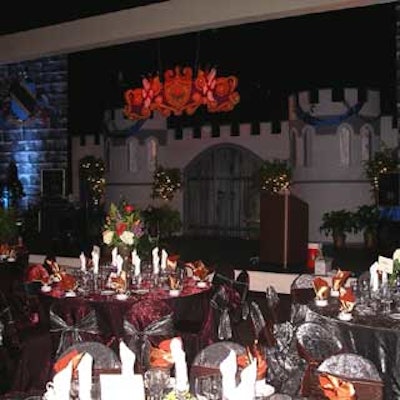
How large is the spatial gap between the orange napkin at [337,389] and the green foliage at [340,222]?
38.4 ft

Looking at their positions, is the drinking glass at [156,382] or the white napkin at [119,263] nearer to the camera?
the drinking glass at [156,382]

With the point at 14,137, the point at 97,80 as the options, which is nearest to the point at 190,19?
the point at 97,80

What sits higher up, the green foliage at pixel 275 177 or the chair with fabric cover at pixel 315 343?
the green foliage at pixel 275 177

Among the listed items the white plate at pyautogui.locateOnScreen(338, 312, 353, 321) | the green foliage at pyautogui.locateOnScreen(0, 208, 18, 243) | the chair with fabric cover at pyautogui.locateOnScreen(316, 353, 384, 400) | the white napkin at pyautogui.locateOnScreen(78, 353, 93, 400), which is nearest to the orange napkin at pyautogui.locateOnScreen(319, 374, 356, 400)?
the chair with fabric cover at pyautogui.locateOnScreen(316, 353, 384, 400)

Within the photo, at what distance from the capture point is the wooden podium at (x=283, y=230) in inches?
425

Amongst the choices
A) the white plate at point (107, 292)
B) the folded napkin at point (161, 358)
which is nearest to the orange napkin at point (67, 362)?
the folded napkin at point (161, 358)

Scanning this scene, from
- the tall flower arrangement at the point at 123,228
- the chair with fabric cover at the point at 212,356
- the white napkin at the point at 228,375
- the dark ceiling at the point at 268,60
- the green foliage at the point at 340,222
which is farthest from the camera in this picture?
the dark ceiling at the point at 268,60

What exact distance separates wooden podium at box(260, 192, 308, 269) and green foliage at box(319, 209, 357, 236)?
10.8 feet

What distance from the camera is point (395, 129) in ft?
49.0

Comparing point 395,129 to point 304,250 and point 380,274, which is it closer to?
point 304,250

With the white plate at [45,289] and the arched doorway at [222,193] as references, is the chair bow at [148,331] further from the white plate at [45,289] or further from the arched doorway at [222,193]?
the arched doorway at [222,193]

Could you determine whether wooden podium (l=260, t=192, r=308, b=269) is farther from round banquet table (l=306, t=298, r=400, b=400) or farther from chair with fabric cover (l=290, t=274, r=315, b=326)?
round banquet table (l=306, t=298, r=400, b=400)

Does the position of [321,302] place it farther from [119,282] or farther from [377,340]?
[119,282]

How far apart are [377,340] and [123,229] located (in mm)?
2491
